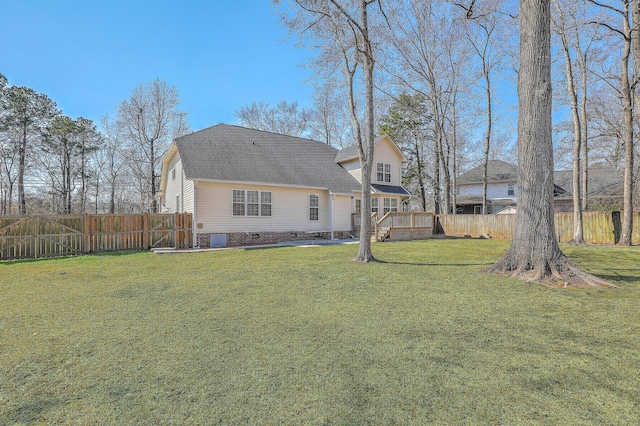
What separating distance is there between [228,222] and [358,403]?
12.2 metres

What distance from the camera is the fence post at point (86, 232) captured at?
429 inches

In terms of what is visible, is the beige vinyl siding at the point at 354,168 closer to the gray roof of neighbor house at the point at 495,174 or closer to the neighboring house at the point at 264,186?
the neighboring house at the point at 264,186

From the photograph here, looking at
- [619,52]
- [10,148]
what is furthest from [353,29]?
[10,148]

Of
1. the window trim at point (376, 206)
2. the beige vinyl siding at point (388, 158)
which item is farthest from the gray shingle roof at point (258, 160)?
the beige vinyl siding at point (388, 158)

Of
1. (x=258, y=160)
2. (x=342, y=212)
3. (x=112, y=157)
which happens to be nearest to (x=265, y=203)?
(x=258, y=160)

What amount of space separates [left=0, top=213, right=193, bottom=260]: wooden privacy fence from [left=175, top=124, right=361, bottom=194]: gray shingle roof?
239 cm

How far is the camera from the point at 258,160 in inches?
610

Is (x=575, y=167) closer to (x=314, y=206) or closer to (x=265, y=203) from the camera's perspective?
(x=314, y=206)

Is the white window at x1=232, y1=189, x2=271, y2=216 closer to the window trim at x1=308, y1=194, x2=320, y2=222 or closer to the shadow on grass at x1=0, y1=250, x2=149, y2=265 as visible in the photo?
the window trim at x1=308, y1=194, x2=320, y2=222

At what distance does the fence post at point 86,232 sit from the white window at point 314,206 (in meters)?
9.31

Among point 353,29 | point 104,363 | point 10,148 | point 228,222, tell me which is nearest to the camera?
point 104,363

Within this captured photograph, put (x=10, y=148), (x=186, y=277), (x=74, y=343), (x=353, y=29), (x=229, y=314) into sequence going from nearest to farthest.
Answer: (x=74, y=343), (x=229, y=314), (x=186, y=277), (x=353, y=29), (x=10, y=148)

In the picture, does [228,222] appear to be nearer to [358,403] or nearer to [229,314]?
[229,314]

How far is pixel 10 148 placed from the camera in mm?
22609
